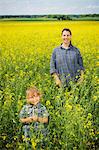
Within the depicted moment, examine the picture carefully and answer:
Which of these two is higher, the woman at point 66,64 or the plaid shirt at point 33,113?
the woman at point 66,64

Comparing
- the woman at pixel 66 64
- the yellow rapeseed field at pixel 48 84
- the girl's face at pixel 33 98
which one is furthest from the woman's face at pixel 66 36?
the girl's face at pixel 33 98

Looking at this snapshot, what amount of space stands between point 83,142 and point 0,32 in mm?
1862

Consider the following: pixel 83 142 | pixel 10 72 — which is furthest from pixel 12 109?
pixel 10 72

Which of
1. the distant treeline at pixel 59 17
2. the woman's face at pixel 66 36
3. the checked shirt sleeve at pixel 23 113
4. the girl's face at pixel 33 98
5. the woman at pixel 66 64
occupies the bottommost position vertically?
the checked shirt sleeve at pixel 23 113

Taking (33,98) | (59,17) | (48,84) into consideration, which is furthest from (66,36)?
(59,17)

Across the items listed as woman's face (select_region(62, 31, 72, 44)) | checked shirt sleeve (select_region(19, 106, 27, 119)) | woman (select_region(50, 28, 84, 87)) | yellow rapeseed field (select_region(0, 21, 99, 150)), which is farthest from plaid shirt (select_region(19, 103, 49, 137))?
woman's face (select_region(62, 31, 72, 44))

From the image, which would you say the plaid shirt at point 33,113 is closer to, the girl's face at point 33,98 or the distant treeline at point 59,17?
the girl's face at point 33,98

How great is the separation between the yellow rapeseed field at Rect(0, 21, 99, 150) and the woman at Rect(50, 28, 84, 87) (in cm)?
10

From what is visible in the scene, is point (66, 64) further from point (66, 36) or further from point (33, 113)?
point (33, 113)

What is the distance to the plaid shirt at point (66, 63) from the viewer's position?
14.1 ft

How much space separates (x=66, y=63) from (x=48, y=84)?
287 mm

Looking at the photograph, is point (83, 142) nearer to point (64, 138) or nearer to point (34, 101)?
point (64, 138)

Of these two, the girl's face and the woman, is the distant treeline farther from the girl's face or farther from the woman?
the girl's face

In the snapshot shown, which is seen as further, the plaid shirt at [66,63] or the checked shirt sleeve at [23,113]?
the plaid shirt at [66,63]
